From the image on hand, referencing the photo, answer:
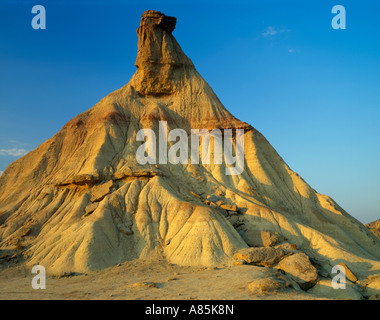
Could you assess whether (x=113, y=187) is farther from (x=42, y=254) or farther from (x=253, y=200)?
(x=253, y=200)

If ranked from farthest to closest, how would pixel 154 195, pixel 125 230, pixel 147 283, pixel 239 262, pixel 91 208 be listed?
pixel 154 195 → pixel 91 208 → pixel 125 230 → pixel 239 262 → pixel 147 283

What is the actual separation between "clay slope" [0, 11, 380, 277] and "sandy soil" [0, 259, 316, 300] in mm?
1455

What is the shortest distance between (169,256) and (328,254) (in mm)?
11852

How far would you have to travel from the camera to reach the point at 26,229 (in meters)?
27.0

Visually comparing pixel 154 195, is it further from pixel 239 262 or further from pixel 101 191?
pixel 239 262

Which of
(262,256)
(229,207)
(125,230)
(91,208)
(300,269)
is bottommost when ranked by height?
(300,269)

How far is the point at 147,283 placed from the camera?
18062 millimetres

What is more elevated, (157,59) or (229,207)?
(157,59)

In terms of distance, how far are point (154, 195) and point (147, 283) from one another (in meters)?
11.0

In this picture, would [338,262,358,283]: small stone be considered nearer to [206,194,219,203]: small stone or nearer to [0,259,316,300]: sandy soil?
[0,259,316,300]: sandy soil

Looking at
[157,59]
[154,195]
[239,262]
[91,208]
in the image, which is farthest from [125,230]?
[157,59]

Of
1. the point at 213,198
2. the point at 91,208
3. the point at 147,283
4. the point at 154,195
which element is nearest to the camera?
the point at 147,283

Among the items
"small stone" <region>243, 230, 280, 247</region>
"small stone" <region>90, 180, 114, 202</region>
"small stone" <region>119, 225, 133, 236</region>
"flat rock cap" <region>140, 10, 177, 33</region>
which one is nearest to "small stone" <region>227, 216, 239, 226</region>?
"small stone" <region>243, 230, 280, 247</region>
